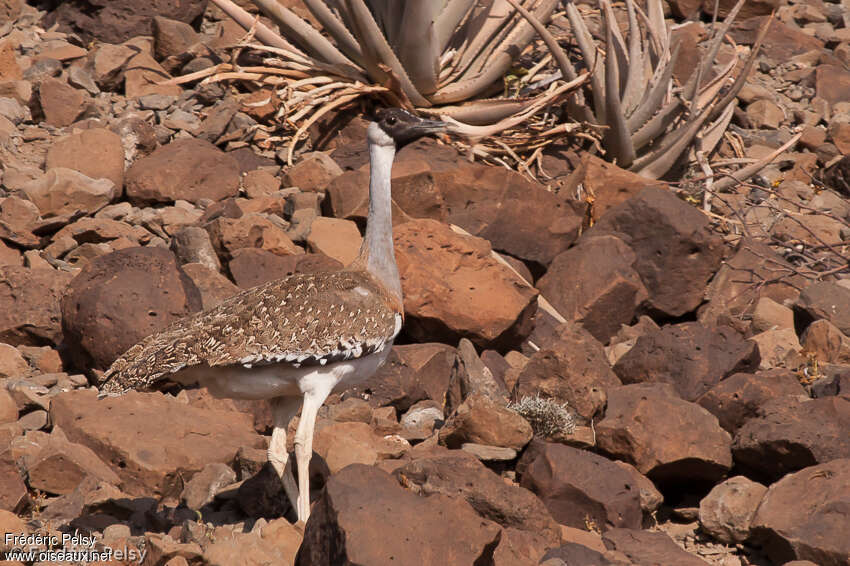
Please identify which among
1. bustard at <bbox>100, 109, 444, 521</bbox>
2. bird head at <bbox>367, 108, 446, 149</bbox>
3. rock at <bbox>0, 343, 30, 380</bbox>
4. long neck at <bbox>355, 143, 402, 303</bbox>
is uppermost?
bird head at <bbox>367, 108, 446, 149</bbox>

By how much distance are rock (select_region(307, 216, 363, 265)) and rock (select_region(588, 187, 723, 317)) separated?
245cm

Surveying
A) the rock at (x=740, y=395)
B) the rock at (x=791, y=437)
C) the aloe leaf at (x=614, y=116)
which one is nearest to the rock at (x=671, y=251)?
the aloe leaf at (x=614, y=116)

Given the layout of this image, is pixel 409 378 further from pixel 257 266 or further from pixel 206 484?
pixel 206 484

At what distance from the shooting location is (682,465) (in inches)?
277

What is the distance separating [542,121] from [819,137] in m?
3.59

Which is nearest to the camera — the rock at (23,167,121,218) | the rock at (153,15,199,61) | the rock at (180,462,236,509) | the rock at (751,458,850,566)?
the rock at (751,458,850,566)

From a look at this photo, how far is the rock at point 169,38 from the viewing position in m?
12.3

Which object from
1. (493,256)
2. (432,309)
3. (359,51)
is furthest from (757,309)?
(359,51)

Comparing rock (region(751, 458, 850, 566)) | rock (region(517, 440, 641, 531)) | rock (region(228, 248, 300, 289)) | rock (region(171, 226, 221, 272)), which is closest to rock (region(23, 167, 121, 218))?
rock (region(171, 226, 221, 272))

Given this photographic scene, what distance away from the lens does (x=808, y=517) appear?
615cm

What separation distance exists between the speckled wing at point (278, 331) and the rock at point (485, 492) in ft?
2.46

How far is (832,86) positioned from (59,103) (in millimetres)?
9212

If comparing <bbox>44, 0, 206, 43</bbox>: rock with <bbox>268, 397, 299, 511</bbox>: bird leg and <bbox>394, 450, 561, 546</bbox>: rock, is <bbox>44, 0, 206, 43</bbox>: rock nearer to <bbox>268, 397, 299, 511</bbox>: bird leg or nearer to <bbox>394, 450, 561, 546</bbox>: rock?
<bbox>268, 397, 299, 511</bbox>: bird leg

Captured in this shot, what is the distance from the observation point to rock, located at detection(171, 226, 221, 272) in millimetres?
9117
